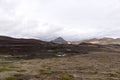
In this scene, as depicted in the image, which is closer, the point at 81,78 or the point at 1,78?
the point at 1,78

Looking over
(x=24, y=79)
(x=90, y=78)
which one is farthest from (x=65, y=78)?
(x=24, y=79)

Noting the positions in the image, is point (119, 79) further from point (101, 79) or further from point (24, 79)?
point (24, 79)

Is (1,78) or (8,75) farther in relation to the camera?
(8,75)

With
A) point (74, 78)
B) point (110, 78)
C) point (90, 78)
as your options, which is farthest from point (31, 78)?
point (110, 78)

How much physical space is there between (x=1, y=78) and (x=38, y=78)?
6581mm

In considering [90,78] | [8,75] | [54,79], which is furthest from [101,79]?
[8,75]

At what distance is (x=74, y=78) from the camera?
4194 cm

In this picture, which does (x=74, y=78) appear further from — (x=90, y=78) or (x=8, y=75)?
(x=8, y=75)

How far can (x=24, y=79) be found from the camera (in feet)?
128

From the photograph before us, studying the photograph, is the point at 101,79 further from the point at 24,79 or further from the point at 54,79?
the point at 24,79

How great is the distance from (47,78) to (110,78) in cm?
1215

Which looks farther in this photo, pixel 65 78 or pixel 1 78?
pixel 65 78

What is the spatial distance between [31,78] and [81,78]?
9.47 metres

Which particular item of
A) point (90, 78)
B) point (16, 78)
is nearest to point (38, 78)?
point (16, 78)
